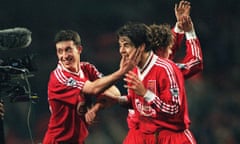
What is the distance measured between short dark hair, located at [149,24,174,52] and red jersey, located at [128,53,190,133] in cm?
23

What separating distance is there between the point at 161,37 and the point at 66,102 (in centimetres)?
81

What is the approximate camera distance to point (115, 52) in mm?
7121

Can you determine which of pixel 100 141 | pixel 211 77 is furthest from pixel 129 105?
pixel 211 77

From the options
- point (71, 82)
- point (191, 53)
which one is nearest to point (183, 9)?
point (191, 53)

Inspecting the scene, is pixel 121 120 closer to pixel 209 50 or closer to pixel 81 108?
pixel 209 50

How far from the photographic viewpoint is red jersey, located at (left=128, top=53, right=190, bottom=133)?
3736mm

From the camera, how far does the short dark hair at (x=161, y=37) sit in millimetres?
4117

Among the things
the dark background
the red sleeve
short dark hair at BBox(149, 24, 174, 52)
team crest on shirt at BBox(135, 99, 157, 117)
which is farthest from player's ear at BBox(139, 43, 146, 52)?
the dark background

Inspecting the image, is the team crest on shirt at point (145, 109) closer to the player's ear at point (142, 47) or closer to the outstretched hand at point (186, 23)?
the player's ear at point (142, 47)

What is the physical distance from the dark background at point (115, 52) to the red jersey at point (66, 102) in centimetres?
228

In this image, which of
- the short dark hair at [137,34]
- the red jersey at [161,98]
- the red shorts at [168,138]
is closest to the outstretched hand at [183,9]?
the short dark hair at [137,34]

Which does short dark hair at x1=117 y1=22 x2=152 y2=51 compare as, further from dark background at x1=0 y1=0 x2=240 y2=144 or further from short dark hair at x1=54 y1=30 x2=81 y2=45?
dark background at x1=0 y1=0 x2=240 y2=144

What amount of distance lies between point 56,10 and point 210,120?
2.26 meters

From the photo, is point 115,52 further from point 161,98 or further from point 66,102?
point 161,98
